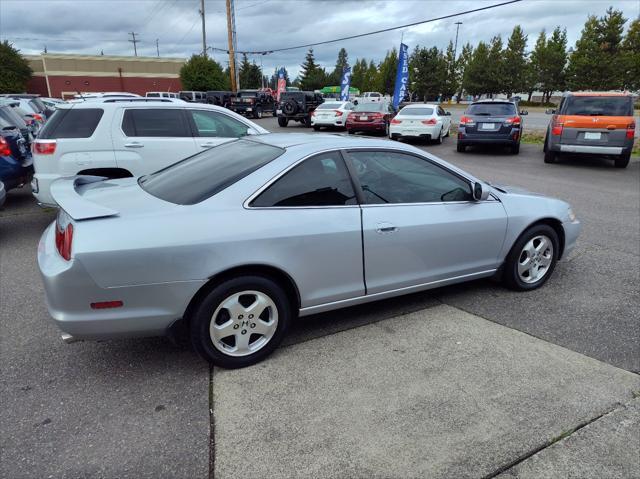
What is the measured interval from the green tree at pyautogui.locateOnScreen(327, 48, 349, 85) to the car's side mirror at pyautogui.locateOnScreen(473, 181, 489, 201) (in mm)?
97200

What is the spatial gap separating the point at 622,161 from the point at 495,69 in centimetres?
5262

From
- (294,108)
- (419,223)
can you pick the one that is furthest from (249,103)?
(419,223)

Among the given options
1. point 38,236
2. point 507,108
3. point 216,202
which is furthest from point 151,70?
point 216,202

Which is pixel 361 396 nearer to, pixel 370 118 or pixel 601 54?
pixel 370 118

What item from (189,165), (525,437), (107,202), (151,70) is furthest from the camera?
(151,70)

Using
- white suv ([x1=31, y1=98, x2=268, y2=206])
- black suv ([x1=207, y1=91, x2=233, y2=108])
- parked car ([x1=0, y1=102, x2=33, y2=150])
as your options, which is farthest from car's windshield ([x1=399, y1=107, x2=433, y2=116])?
black suv ([x1=207, y1=91, x2=233, y2=108])

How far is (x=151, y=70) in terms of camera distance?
61.3 m

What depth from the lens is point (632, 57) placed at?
153 ft

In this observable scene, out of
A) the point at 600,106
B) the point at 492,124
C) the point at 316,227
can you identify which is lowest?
the point at 492,124

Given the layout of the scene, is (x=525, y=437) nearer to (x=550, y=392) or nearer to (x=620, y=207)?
(x=550, y=392)

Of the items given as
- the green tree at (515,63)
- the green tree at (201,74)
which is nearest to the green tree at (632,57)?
the green tree at (515,63)

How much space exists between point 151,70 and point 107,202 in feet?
216

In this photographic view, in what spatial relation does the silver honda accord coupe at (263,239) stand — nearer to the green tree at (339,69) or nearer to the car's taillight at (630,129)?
the car's taillight at (630,129)

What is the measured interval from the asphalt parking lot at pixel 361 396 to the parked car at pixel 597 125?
8716 mm
